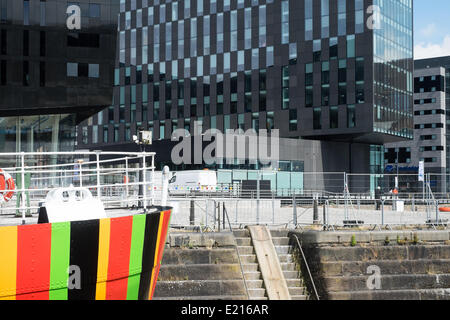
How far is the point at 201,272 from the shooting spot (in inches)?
610

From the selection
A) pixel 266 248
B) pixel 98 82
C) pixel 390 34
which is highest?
pixel 390 34

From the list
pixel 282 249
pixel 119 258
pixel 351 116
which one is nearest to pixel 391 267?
pixel 282 249

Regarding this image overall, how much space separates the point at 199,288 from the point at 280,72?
193 ft

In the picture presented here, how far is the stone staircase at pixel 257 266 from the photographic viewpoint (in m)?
15.5

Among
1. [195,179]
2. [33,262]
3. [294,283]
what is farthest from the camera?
[195,179]

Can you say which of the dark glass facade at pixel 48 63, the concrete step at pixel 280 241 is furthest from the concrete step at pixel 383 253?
the dark glass facade at pixel 48 63

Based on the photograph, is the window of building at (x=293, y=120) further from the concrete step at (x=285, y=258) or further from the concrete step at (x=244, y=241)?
the concrete step at (x=285, y=258)

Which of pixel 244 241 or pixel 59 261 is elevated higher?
pixel 59 261

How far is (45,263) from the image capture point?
Answer: 8.47 metres

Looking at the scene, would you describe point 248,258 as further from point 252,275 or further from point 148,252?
point 148,252

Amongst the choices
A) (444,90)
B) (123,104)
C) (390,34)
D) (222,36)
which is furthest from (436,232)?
(444,90)

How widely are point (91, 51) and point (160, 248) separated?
2673 cm

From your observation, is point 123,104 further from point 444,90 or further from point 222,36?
point 444,90

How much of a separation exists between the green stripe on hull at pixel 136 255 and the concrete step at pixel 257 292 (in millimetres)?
6030
